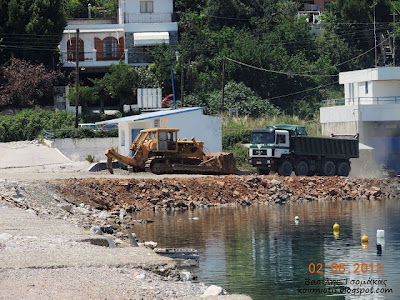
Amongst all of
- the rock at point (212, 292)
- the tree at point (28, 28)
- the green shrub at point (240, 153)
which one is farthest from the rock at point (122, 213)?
the tree at point (28, 28)

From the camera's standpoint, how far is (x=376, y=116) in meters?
56.9

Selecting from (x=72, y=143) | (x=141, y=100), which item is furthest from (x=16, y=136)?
(x=141, y=100)

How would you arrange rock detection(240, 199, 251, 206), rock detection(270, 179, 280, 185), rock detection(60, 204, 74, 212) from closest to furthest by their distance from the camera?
1. rock detection(60, 204, 74, 212)
2. rock detection(240, 199, 251, 206)
3. rock detection(270, 179, 280, 185)

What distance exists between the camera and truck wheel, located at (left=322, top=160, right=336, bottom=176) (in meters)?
49.4

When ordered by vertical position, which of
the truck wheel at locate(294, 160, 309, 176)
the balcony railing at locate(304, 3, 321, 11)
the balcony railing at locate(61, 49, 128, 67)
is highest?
the balcony railing at locate(304, 3, 321, 11)

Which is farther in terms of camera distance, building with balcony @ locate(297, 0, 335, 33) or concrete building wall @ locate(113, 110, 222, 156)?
building with balcony @ locate(297, 0, 335, 33)

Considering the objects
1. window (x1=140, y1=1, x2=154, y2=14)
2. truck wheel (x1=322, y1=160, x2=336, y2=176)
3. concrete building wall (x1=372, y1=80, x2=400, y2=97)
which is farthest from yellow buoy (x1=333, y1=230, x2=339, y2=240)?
window (x1=140, y1=1, x2=154, y2=14)

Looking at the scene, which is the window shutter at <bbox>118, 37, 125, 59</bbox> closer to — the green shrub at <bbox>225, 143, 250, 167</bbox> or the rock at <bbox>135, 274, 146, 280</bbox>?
the green shrub at <bbox>225, 143, 250, 167</bbox>

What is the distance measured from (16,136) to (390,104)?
26.1 metres

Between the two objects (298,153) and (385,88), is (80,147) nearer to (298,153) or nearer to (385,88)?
(298,153)

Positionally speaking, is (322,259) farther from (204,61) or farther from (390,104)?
(204,61)

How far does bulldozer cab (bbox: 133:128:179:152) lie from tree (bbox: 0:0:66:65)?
77.1ft

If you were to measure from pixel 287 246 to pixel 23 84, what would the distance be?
41395 millimetres

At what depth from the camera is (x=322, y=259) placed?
22188mm
